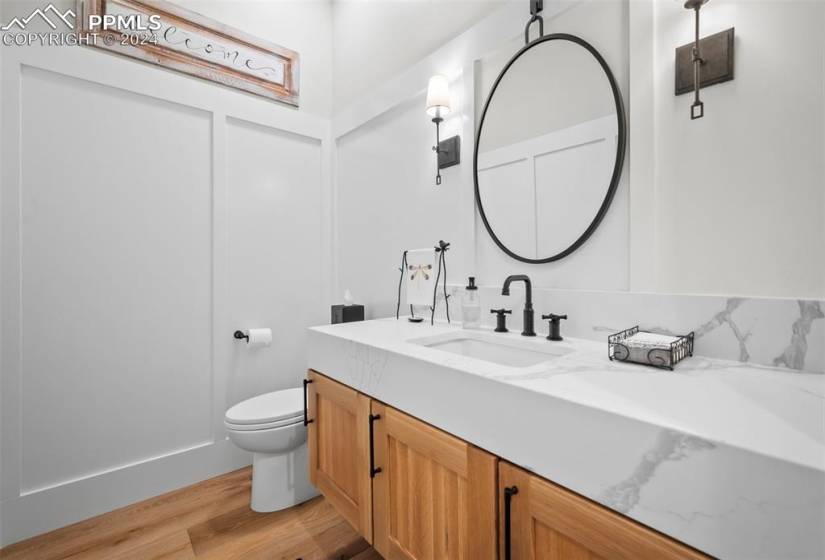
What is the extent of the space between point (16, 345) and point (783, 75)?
107 inches

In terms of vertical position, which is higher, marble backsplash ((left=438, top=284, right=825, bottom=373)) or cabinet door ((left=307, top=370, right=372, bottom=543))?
marble backsplash ((left=438, top=284, right=825, bottom=373))

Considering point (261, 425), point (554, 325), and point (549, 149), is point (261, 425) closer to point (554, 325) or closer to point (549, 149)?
point (554, 325)

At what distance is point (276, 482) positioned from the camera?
174cm

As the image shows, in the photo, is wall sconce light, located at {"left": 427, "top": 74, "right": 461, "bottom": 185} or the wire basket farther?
wall sconce light, located at {"left": 427, "top": 74, "right": 461, "bottom": 185}

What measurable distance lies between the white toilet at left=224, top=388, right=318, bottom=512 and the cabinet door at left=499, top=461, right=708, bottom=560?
121 cm

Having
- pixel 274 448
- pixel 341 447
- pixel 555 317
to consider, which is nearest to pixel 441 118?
pixel 555 317

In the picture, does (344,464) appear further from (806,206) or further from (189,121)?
(189,121)

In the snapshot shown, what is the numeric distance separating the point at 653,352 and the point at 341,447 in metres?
1.02

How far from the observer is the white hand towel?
1734mm

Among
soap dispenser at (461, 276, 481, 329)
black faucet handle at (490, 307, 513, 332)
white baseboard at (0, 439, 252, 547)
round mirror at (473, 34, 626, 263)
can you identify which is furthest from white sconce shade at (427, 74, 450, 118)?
white baseboard at (0, 439, 252, 547)

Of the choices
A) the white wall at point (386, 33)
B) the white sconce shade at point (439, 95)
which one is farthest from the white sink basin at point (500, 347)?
the white wall at point (386, 33)

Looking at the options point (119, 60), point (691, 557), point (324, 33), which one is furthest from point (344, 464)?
point (324, 33)

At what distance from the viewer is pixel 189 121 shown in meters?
1.99

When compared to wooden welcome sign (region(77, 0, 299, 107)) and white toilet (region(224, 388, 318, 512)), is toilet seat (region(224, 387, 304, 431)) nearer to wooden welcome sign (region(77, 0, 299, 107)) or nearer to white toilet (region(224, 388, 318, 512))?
white toilet (region(224, 388, 318, 512))
